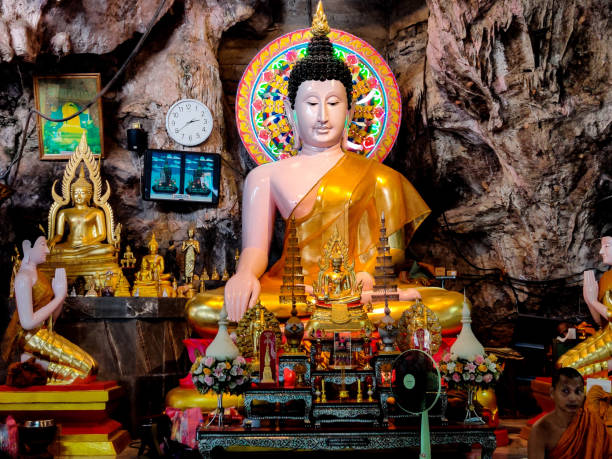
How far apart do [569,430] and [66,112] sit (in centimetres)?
556

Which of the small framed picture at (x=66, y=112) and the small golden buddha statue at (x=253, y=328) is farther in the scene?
the small framed picture at (x=66, y=112)

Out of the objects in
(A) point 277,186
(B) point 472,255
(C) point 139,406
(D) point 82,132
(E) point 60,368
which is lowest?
(C) point 139,406

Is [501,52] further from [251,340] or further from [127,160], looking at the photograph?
[127,160]

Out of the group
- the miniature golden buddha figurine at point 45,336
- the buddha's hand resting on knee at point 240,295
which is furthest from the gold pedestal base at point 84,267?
the buddha's hand resting on knee at point 240,295

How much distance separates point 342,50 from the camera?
300 inches

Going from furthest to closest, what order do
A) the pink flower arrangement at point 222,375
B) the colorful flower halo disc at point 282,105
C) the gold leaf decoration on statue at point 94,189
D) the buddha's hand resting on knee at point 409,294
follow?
the colorful flower halo disc at point 282,105
the gold leaf decoration on statue at point 94,189
the buddha's hand resting on knee at point 409,294
the pink flower arrangement at point 222,375

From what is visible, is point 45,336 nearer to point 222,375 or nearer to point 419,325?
point 222,375

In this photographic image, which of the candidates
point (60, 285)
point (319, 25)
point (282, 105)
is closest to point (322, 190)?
point (282, 105)

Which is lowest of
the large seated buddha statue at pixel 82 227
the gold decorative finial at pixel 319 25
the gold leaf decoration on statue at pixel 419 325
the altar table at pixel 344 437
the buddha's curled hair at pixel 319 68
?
the altar table at pixel 344 437

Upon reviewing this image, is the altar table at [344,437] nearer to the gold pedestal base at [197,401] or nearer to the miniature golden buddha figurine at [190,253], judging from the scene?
the gold pedestal base at [197,401]

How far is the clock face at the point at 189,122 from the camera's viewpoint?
731 centimetres

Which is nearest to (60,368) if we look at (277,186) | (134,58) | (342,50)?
(277,186)

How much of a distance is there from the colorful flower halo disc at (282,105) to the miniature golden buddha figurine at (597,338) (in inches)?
110

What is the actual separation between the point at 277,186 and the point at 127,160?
1715 mm
